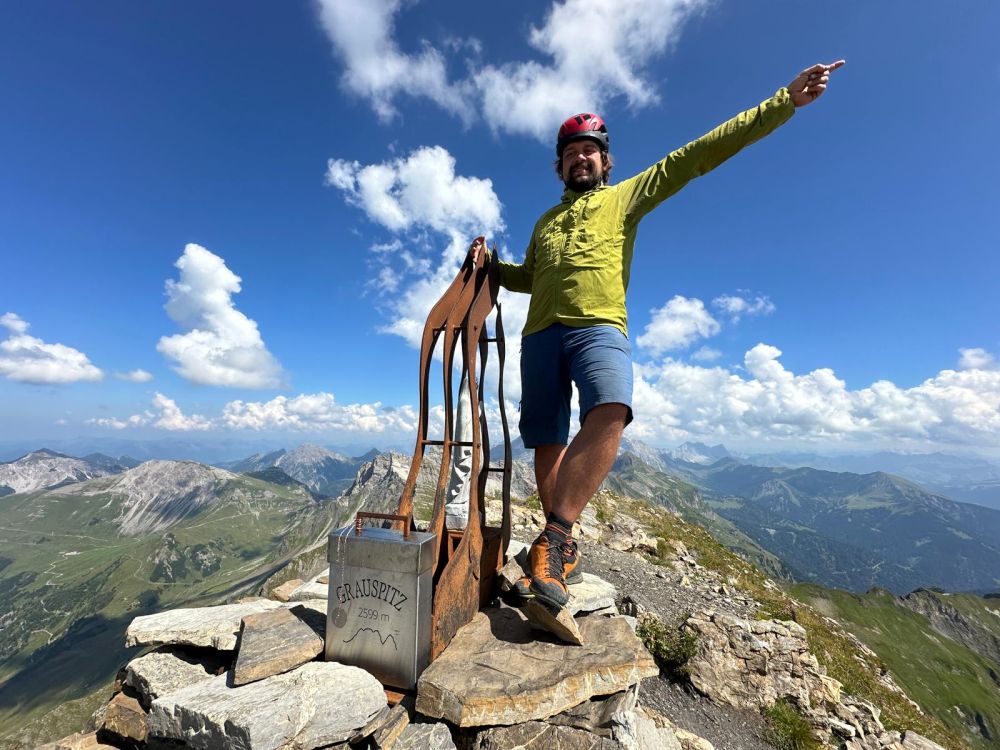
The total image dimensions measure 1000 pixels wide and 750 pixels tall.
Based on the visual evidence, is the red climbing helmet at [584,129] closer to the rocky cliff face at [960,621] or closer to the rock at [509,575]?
the rock at [509,575]

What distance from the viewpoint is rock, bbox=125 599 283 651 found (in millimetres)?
4844

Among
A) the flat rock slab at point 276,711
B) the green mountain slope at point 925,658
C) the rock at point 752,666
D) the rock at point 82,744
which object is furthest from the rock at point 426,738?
the green mountain slope at point 925,658

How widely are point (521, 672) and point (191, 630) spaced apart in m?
3.59

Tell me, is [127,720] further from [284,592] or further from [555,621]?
[555,621]

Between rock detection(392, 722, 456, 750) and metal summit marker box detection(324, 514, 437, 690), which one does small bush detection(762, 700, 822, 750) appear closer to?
rock detection(392, 722, 456, 750)

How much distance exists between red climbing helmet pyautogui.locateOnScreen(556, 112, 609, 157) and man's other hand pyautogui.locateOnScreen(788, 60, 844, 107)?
1870 mm

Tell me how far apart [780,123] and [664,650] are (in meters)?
7.88

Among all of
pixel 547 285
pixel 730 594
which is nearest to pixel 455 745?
pixel 547 285

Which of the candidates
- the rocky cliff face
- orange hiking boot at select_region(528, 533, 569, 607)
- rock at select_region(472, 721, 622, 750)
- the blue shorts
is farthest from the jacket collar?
the rocky cliff face

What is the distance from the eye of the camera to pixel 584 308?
4.64 metres

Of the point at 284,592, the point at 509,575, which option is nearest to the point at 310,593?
the point at 284,592

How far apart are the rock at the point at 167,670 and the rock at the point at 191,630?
0.15 meters

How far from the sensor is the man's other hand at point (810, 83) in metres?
4.36

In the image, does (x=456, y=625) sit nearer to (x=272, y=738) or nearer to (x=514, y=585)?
(x=514, y=585)
